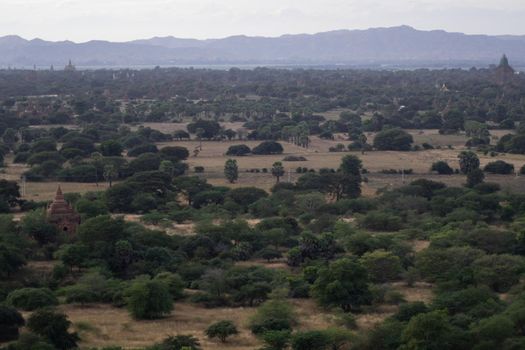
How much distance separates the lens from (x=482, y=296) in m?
28.7

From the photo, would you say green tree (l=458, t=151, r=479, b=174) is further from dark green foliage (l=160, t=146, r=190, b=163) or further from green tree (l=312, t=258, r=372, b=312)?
green tree (l=312, t=258, r=372, b=312)

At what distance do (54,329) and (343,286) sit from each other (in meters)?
9.26

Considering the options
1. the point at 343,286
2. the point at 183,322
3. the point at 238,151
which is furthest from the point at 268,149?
the point at 183,322

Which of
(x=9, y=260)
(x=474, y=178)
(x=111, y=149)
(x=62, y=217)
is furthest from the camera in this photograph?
(x=111, y=149)

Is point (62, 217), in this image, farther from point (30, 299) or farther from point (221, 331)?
point (221, 331)

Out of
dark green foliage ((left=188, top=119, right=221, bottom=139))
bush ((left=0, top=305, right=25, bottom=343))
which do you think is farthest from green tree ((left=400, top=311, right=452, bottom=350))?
dark green foliage ((left=188, top=119, right=221, bottom=139))

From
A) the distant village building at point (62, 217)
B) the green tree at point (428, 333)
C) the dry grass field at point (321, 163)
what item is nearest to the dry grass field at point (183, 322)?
the green tree at point (428, 333)

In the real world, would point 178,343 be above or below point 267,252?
above

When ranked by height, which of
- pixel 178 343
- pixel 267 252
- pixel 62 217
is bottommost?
pixel 267 252

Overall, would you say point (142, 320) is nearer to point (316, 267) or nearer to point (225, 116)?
point (316, 267)

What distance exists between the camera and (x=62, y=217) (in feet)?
128

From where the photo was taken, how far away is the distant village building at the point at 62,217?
128ft

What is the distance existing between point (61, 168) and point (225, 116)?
148ft

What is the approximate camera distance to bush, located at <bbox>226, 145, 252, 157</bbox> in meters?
72.0
